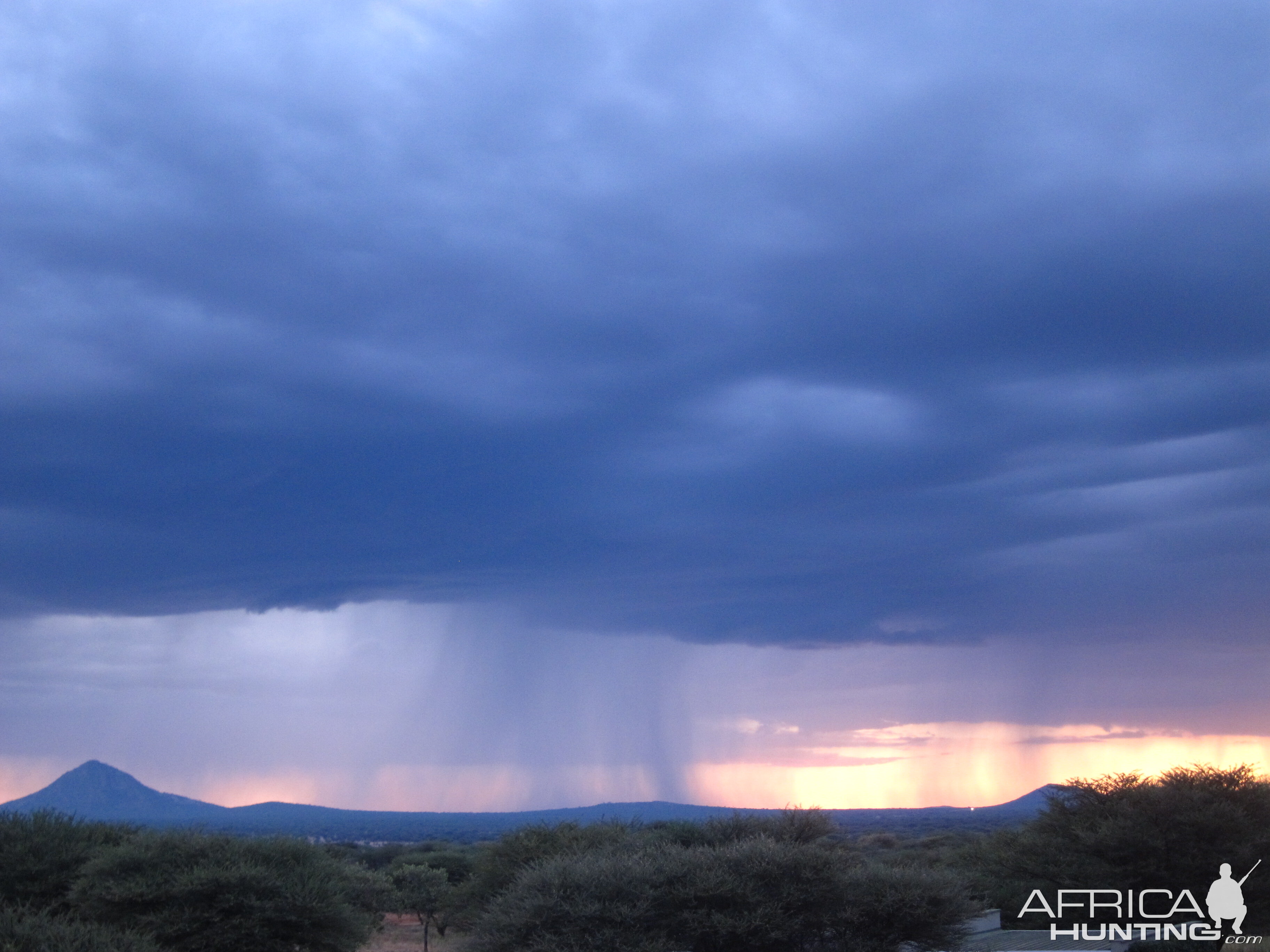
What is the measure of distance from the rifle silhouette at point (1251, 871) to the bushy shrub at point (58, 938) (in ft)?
104

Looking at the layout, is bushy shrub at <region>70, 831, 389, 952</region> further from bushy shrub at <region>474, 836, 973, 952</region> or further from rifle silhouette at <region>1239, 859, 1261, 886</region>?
rifle silhouette at <region>1239, 859, 1261, 886</region>

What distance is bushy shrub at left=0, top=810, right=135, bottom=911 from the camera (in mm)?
27719

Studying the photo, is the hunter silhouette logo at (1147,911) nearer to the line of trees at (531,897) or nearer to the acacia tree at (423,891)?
the line of trees at (531,897)

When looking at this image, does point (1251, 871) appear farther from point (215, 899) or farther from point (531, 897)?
point (215, 899)

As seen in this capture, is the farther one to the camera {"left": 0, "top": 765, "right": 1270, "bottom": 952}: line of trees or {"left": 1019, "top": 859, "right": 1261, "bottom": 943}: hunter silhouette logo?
{"left": 1019, "top": 859, "right": 1261, "bottom": 943}: hunter silhouette logo

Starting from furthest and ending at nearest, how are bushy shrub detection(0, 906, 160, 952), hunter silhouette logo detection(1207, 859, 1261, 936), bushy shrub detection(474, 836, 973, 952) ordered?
hunter silhouette logo detection(1207, 859, 1261, 936) → bushy shrub detection(474, 836, 973, 952) → bushy shrub detection(0, 906, 160, 952)

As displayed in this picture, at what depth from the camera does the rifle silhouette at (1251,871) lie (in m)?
34.0

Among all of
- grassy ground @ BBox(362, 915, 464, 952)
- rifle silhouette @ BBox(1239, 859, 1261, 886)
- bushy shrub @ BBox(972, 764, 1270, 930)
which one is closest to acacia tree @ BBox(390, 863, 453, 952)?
grassy ground @ BBox(362, 915, 464, 952)

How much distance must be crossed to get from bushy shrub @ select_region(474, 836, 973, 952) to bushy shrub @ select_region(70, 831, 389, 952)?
12.5ft

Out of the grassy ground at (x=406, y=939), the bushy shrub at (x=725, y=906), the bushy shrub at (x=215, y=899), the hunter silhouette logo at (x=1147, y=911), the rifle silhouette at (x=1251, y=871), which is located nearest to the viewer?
the bushy shrub at (x=725, y=906)

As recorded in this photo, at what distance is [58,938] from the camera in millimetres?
15477

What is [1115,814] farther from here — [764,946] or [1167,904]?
[764,946]

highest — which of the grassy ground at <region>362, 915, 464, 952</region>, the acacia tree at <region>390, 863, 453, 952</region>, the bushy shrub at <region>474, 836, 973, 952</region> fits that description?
the bushy shrub at <region>474, 836, 973, 952</region>

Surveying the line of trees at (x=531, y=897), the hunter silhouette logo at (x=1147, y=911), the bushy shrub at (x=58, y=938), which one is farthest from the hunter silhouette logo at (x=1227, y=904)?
the bushy shrub at (x=58, y=938)
